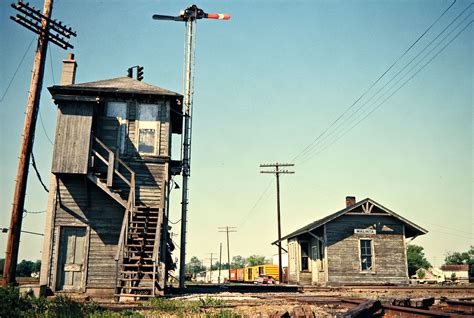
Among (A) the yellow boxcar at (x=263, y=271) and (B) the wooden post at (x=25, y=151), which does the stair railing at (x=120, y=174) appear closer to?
(B) the wooden post at (x=25, y=151)

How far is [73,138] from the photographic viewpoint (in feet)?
53.3

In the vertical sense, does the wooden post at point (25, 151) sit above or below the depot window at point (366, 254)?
above

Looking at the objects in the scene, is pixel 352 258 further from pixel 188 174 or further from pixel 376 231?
pixel 188 174

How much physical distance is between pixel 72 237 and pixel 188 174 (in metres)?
5.82

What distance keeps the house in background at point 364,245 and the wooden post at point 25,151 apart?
16.7m

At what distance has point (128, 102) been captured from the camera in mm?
17891

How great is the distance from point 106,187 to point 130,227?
1802 millimetres

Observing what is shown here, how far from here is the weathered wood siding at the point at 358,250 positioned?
1003 inches

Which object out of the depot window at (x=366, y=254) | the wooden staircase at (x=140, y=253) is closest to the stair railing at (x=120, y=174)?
the wooden staircase at (x=140, y=253)

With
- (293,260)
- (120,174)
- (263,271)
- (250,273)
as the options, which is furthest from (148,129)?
(250,273)

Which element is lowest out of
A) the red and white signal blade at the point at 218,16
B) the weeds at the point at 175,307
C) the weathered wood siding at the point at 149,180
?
the weeds at the point at 175,307

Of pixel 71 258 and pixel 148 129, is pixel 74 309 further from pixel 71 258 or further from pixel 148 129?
pixel 148 129

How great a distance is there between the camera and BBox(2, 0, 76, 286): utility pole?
14.1 m

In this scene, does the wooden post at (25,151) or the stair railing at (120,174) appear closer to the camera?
the wooden post at (25,151)
